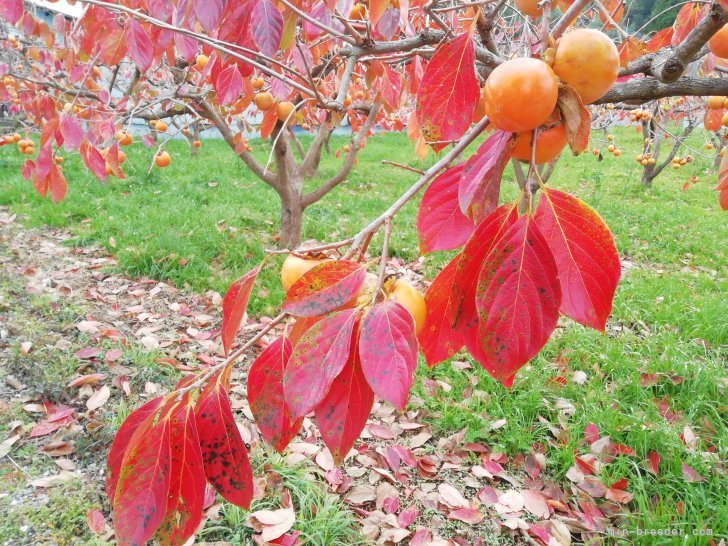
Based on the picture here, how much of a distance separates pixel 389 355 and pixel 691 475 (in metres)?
2.02

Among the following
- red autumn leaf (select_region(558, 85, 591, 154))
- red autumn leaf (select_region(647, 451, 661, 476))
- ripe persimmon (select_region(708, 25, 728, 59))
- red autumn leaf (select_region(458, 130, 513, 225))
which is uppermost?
ripe persimmon (select_region(708, 25, 728, 59))

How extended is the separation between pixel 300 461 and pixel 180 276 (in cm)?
208

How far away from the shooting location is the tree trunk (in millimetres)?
3865

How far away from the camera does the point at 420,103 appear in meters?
0.57

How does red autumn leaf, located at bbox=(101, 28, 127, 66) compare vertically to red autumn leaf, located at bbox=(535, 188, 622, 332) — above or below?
above

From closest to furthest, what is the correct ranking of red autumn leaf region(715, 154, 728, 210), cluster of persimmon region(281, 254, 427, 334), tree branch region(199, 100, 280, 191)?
cluster of persimmon region(281, 254, 427, 334) < red autumn leaf region(715, 154, 728, 210) < tree branch region(199, 100, 280, 191)

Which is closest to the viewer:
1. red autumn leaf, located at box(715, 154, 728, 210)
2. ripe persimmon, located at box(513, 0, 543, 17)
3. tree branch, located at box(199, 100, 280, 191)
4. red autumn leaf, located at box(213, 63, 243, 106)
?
ripe persimmon, located at box(513, 0, 543, 17)

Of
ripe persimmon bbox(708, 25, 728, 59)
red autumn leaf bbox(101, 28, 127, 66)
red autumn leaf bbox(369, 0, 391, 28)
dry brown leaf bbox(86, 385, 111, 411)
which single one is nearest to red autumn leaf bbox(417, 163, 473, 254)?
red autumn leaf bbox(369, 0, 391, 28)

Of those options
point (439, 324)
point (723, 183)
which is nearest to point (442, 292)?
point (439, 324)

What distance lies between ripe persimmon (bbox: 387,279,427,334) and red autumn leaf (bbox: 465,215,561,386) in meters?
0.11

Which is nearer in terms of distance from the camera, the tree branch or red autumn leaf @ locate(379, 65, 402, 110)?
red autumn leaf @ locate(379, 65, 402, 110)

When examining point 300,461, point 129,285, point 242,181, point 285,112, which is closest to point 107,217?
point 129,285

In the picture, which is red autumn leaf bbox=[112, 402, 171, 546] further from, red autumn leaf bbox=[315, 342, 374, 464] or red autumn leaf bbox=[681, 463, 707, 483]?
red autumn leaf bbox=[681, 463, 707, 483]

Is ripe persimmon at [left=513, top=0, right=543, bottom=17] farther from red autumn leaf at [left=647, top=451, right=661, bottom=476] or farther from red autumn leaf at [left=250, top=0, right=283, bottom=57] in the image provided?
red autumn leaf at [left=647, top=451, right=661, bottom=476]
